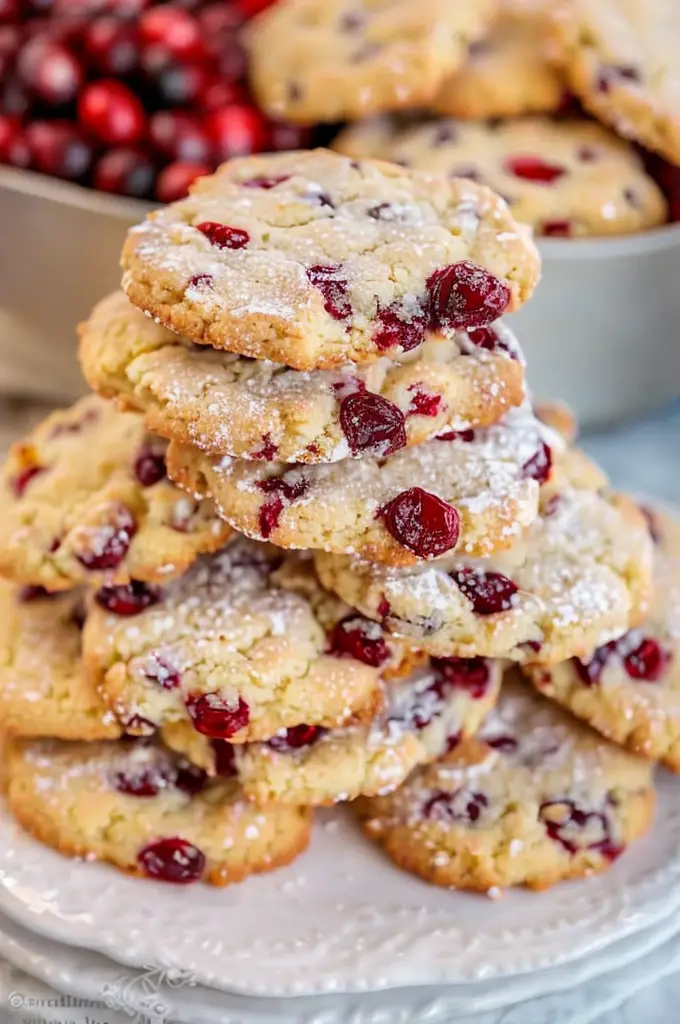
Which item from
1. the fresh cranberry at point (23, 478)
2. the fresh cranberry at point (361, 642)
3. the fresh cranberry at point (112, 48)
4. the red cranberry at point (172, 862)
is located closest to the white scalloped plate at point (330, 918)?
the red cranberry at point (172, 862)

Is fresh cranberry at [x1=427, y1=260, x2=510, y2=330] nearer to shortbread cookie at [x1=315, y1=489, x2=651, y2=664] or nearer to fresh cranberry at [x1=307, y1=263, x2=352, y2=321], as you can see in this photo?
fresh cranberry at [x1=307, y1=263, x2=352, y2=321]

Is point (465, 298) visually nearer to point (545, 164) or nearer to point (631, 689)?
point (631, 689)

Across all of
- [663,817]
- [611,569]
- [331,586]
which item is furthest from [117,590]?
[663,817]

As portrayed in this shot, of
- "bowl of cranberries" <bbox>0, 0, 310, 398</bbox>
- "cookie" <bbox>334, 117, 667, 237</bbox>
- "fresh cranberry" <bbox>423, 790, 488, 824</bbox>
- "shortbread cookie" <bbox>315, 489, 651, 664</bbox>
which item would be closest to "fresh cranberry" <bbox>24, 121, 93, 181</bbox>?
"bowl of cranberries" <bbox>0, 0, 310, 398</bbox>

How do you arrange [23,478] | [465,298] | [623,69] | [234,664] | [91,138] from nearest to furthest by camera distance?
[465,298], [234,664], [23,478], [623,69], [91,138]

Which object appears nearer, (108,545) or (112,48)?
(108,545)

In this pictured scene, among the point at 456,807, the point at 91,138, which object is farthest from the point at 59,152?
the point at 456,807

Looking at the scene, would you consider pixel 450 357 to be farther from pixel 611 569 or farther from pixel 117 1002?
pixel 117 1002
